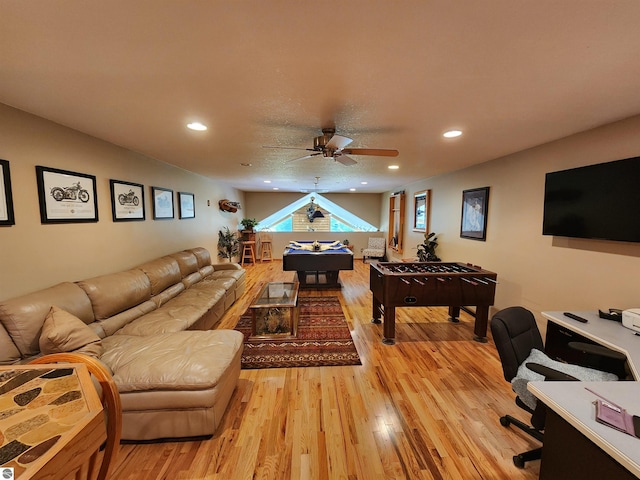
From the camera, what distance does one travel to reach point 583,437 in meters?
1.01

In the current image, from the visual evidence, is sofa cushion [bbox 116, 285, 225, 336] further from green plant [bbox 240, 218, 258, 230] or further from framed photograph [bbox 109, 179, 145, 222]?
green plant [bbox 240, 218, 258, 230]

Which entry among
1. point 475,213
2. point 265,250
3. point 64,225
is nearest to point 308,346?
point 64,225

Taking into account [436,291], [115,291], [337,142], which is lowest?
[436,291]

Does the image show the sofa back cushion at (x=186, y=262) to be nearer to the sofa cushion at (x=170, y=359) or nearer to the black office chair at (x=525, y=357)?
the sofa cushion at (x=170, y=359)

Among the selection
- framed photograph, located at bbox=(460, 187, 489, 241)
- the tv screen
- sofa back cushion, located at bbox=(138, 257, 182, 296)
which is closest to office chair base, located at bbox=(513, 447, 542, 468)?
the tv screen

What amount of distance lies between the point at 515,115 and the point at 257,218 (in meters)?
7.83

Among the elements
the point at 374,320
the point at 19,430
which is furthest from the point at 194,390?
the point at 374,320

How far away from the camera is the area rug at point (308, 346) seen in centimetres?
265

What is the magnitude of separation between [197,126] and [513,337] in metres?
3.07

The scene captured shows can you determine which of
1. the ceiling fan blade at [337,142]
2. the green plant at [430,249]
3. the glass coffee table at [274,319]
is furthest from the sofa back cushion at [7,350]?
the green plant at [430,249]

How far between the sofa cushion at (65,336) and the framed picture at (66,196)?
879 mm

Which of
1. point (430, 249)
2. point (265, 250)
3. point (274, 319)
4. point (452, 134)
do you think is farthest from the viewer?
point (265, 250)

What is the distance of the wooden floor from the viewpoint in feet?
5.01

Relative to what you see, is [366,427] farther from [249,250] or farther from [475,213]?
[249,250]
